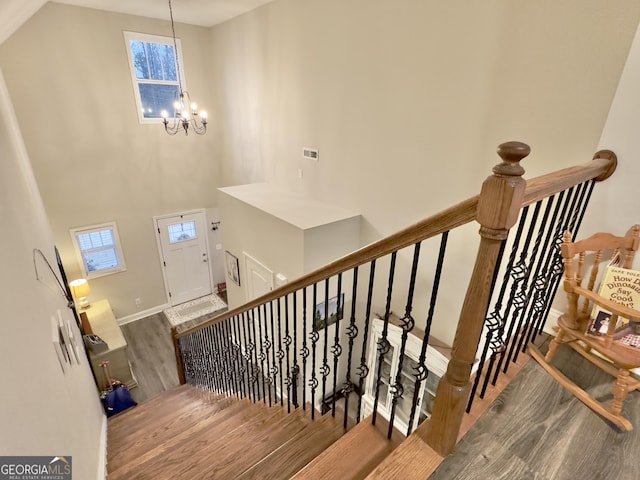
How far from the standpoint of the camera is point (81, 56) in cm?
512

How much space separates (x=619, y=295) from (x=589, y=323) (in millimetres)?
208

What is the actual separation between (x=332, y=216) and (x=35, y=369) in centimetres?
309

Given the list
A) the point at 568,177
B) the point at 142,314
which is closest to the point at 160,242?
the point at 142,314

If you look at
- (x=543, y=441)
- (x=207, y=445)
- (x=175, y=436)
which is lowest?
(x=175, y=436)

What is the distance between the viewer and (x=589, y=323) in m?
1.74

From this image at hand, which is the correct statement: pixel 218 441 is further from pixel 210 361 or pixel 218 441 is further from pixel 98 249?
pixel 98 249

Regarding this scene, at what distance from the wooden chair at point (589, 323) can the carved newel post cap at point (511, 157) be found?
0.96m

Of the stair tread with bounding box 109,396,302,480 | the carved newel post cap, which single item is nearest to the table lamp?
the stair tread with bounding box 109,396,302,480

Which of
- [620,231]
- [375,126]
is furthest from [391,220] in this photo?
[620,231]

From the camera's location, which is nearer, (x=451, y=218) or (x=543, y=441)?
(x=451, y=218)

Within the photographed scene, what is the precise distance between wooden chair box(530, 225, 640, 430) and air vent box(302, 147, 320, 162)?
3.25 m

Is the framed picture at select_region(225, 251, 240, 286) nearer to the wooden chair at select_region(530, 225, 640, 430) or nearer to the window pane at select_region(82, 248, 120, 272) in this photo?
the window pane at select_region(82, 248, 120, 272)

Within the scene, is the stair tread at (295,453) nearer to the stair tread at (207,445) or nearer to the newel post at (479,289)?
the stair tread at (207,445)

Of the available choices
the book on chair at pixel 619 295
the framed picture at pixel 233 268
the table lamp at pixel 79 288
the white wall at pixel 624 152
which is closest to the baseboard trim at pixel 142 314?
the table lamp at pixel 79 288
